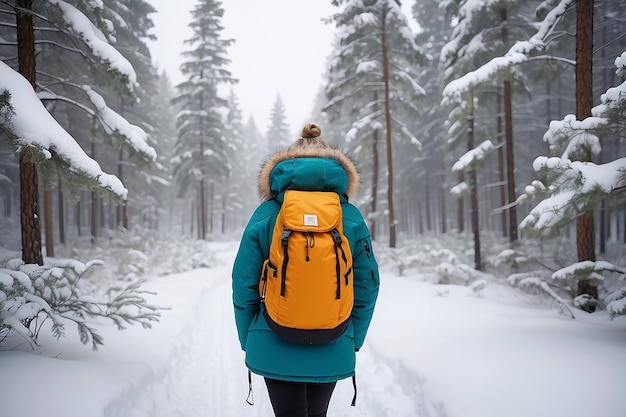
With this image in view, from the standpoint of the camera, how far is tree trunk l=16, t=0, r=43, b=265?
4602 mm

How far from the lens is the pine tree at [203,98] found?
21188 millimetres

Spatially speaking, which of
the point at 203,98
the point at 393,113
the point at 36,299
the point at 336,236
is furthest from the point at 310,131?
the point at 203,98

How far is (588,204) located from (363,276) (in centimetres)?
359

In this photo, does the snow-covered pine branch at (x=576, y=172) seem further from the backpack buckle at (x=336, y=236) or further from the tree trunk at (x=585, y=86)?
the backpack buckle at (x=336, y=236)

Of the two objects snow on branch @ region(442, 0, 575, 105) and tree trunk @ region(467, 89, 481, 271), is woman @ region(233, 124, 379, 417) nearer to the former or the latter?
snow on branch @ region(442, 0, 575, 105)

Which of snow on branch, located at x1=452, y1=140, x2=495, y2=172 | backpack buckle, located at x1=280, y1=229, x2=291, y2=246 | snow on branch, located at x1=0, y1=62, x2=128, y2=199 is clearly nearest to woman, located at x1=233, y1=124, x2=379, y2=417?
backpack buckle, located at x1=280, y1=229, x2=291, y2=246

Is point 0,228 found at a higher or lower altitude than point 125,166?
lower

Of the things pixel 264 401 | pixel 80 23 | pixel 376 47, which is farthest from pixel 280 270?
pixel 376 47

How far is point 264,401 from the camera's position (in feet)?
13.5

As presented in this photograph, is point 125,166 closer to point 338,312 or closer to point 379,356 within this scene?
point 379,356

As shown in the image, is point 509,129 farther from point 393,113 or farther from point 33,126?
point 33,126

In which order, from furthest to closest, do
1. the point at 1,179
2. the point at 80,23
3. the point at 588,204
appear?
the point at 1,179 → the point at 80,23 → the point at 588,204

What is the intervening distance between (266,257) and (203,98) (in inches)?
881

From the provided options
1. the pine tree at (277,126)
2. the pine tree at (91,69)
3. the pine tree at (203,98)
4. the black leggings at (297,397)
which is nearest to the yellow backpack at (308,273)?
the black leggings at (297,397)
